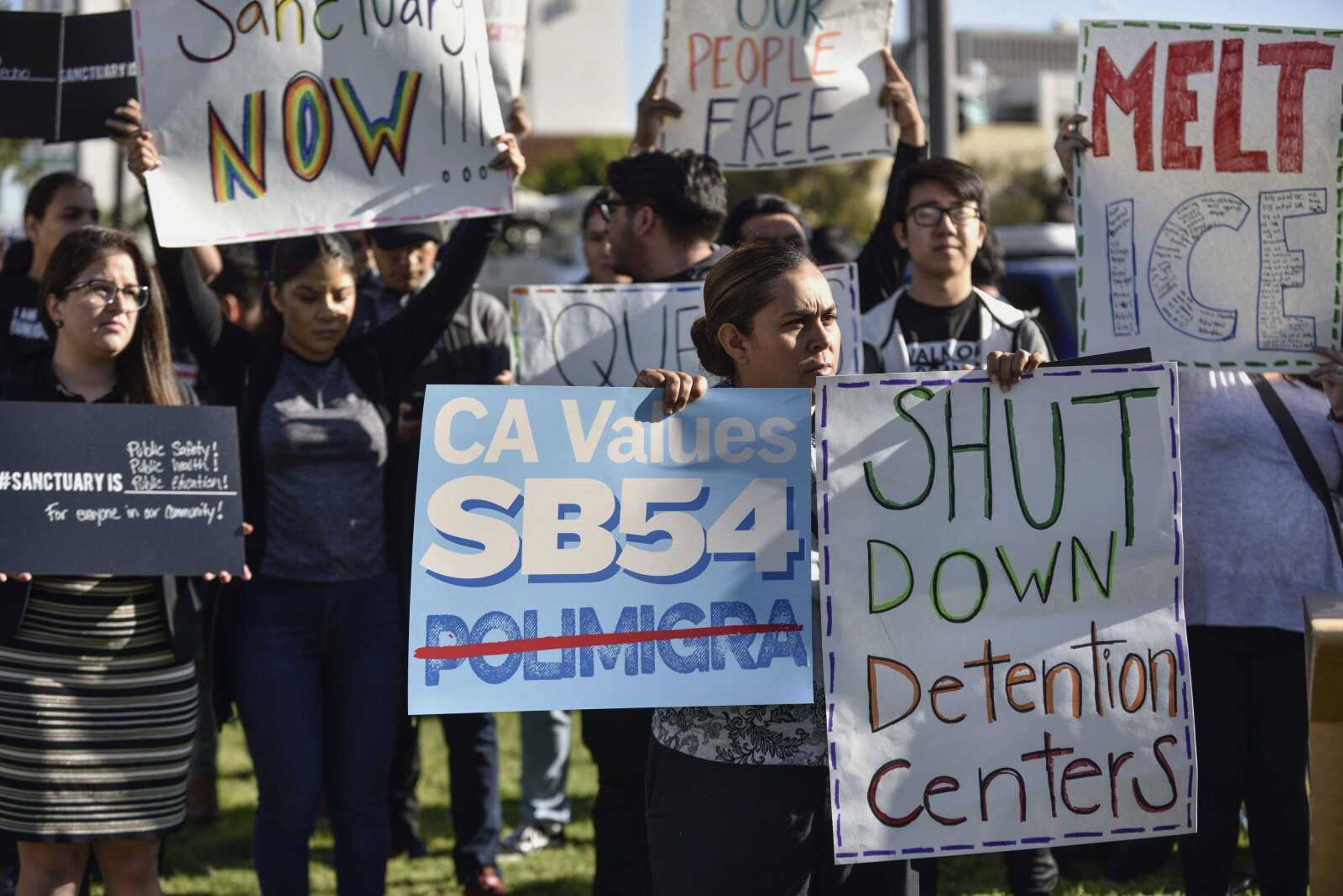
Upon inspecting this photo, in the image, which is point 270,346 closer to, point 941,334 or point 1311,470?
point 941,334

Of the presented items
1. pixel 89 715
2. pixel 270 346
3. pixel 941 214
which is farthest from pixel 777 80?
pixel 89 715

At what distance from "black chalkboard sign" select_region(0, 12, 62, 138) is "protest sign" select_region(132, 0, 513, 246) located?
113cm

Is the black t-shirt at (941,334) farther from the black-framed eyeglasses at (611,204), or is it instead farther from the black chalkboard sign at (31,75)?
the black chalkboard sign at (31,75)

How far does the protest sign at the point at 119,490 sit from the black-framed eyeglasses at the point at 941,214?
6.23 feet

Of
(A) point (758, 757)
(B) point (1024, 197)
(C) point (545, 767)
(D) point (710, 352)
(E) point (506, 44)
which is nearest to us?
(A) point (758, 757)

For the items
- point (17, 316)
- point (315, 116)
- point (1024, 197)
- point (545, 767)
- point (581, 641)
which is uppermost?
point (1024, 197)

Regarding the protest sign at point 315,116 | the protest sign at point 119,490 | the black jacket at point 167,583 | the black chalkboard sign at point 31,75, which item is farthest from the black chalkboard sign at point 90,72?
the protest sign at point 119,490

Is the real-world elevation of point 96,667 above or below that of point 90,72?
below

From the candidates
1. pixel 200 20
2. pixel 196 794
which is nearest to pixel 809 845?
pixel 200 20

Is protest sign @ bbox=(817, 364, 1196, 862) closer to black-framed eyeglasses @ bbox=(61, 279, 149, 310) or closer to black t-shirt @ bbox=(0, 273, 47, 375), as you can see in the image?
black-framed eyeglasses @ bbox=(61, 279, 149, 310)

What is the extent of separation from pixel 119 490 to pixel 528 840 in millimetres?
2470

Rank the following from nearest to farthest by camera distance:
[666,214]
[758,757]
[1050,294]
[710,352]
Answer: [758,757]
[710,352]
[666,214]
[1050,294]

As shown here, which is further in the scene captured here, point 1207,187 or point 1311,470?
point 1207,187

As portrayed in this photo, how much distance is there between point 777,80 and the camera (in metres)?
5.04
